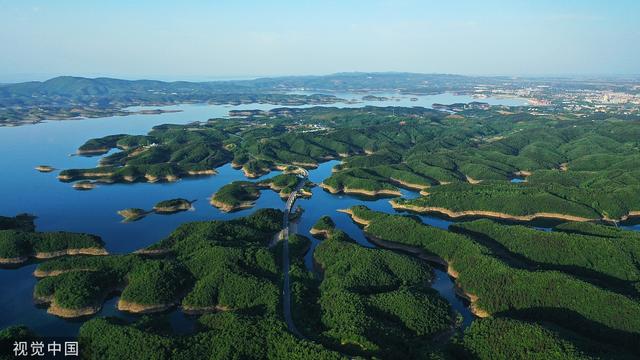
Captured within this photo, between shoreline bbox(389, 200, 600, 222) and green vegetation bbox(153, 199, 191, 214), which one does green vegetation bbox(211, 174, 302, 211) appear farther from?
shoreline bbox(389, 200, 600, 222)

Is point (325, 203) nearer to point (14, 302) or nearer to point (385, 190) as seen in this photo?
point (385, 190)

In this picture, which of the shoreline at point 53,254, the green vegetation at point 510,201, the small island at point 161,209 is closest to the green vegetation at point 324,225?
the green vegetation at point 510,201

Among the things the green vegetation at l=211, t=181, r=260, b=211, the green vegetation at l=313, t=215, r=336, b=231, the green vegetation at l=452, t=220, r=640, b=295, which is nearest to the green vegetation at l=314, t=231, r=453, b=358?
the green vegetation at l=313, t=215, r=336, b=231

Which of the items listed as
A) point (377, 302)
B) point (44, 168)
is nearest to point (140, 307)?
point (377, 302)

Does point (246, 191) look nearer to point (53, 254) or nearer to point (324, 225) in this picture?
point (324, 225)

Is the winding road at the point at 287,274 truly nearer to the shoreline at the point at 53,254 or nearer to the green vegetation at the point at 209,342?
the green vegetation at the point at 209,342
